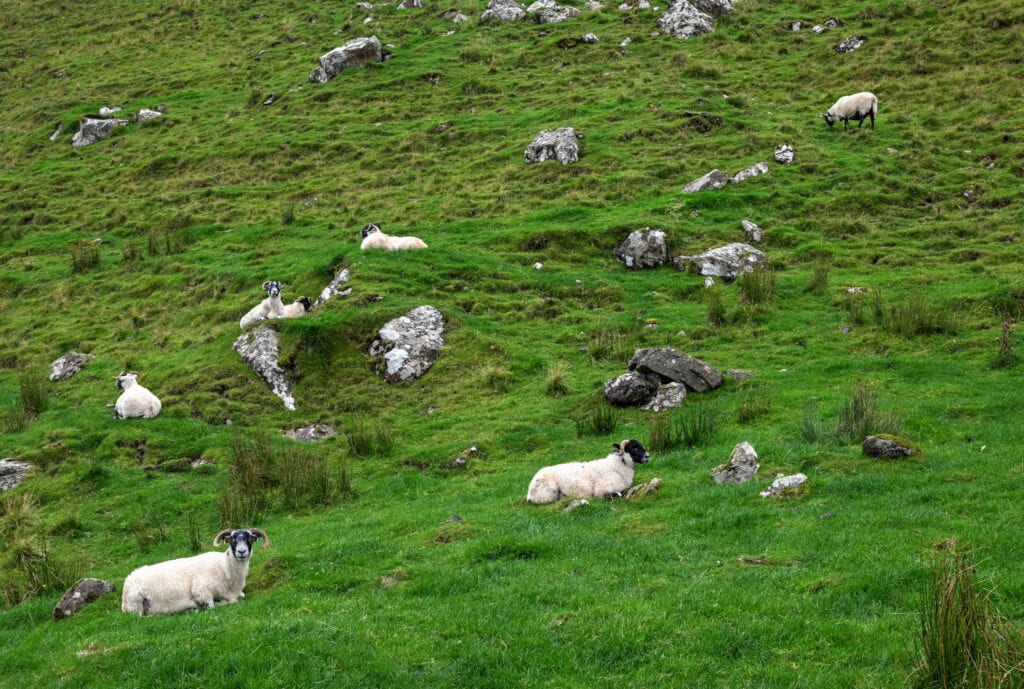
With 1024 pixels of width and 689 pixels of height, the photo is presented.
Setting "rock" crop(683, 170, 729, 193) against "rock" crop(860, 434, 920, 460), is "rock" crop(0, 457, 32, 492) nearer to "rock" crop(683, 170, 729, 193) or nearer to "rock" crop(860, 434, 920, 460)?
"rock" crop(860, 434, 920, 460)

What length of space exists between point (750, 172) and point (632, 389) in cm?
1572

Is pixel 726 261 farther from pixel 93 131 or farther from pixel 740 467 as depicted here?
pixel 93 131

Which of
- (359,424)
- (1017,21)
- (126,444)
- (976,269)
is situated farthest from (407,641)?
(1017,21)

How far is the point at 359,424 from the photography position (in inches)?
705

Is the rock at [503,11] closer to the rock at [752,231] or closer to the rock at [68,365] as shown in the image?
the rock at [752,231]

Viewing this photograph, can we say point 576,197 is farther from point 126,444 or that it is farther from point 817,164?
point 126,444

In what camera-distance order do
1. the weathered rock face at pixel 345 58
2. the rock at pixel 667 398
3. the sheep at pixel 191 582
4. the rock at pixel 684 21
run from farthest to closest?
the weathered rock face at pixel 345 58
the rock at pixel 684 21
the rock at pixel 667 398
the sheep at pixel 191 582

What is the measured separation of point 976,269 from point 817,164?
9.41m

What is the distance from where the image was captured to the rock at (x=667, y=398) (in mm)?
16812

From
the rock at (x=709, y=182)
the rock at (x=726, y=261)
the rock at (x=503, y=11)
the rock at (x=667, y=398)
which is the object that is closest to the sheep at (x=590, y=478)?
the rock at (x=667, y=398)

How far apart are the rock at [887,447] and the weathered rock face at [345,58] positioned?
4215 cm

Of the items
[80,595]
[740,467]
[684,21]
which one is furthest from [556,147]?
[80,595]

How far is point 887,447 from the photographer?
39.4ft

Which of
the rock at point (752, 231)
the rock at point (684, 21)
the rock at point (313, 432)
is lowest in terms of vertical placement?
the rock at point (313, 432)
